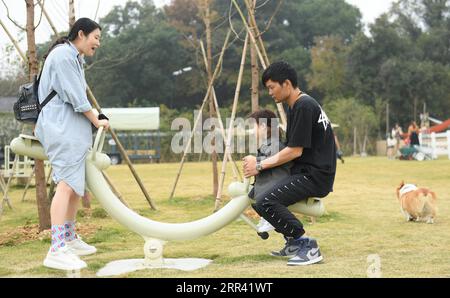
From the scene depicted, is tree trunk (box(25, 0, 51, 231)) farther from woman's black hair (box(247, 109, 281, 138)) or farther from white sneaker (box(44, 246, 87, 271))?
woman's black hair (box(247, 109, 281, 138))

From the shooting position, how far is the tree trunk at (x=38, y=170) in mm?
5559

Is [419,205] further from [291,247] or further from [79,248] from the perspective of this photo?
[79,248]

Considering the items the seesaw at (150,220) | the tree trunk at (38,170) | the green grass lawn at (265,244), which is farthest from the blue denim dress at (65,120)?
the tree trunk at (38,170)

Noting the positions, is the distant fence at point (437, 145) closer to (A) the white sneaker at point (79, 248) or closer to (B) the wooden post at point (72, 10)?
(B) the wooden post at point (72, 10)

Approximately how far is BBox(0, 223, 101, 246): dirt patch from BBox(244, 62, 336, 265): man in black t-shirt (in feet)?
6.89

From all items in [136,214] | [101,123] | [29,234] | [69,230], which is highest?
[101,123]

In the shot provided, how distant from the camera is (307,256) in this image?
3.85m

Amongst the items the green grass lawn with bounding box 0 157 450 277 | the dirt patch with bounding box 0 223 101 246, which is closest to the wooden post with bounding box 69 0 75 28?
the green grass lawn with bounding box 0 157 450 277

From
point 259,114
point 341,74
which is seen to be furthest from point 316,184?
point 341,74

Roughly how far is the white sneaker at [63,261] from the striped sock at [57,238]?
23 mm

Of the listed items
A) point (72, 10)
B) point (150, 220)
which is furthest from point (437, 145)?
point (150, 220)

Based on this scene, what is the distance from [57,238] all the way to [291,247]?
4.77 ft

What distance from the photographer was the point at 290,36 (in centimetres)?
3619
